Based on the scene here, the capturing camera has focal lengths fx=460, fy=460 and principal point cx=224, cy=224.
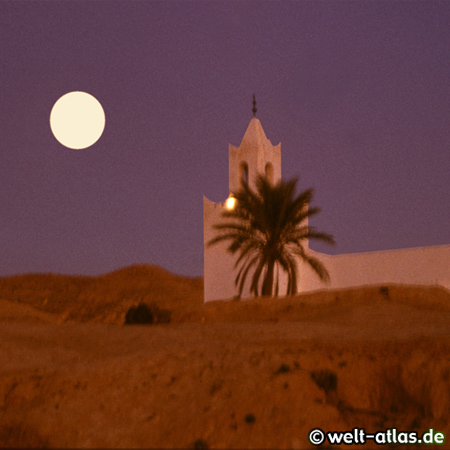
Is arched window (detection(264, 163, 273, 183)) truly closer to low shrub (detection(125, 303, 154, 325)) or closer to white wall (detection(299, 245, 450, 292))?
white wall (detection(299, 245, 450, 292))

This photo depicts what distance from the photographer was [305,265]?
1869 cm

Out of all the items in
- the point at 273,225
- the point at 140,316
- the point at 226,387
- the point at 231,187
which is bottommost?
the point at 226,387

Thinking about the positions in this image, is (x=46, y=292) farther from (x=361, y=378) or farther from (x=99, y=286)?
(x=361, y=378)

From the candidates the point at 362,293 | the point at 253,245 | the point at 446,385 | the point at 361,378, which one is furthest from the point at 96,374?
the point at 253,245

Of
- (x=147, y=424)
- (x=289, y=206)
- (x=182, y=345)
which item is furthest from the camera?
(x=289, y=206)

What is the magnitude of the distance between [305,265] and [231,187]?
4362 millimetres

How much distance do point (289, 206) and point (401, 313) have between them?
546cm

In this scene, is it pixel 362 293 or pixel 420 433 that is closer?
pixel 420 433

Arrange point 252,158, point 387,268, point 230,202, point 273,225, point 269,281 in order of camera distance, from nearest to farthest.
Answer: point 273,225 < point 269,281 < point 387,268 < point 230,202 < point 252,158

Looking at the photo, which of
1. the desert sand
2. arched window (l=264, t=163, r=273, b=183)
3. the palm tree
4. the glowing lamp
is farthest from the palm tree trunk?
the desert sand

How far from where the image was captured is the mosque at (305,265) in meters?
15.5

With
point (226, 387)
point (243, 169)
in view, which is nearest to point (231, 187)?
point (243, 169)

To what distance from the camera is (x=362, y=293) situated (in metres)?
11.4

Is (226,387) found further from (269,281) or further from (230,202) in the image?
(230,202)
